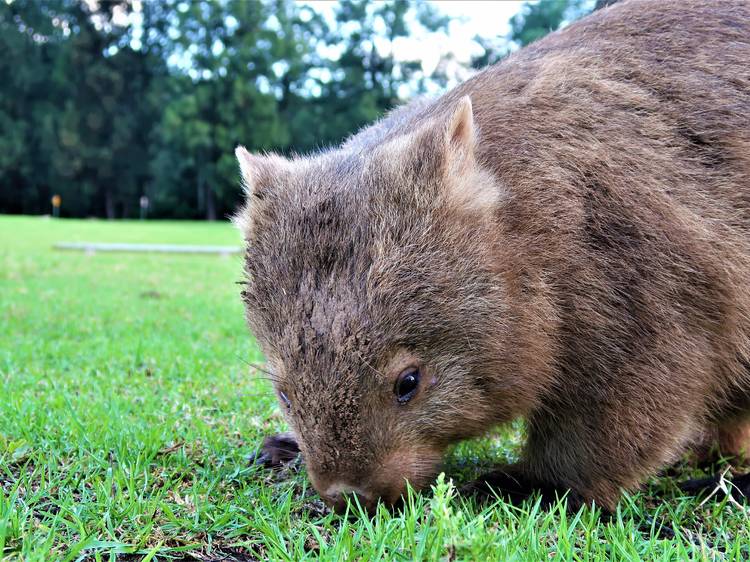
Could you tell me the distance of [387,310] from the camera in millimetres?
2164

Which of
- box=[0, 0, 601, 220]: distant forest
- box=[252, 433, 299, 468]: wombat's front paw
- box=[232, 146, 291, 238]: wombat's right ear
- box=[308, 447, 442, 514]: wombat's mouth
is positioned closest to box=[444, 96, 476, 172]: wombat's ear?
box=[232, 146, 291, 238]: wombat's right ear

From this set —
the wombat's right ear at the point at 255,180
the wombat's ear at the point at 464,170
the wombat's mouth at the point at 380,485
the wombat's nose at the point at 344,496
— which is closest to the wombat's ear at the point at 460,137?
the wombat's ear at the point at 464,170

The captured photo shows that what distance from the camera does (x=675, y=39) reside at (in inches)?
111

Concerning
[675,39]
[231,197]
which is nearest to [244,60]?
[231,197]

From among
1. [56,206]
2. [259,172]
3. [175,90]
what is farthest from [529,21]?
[259,172]

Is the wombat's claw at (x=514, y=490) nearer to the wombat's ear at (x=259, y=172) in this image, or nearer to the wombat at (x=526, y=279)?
the wombat at (x=526, y=279)

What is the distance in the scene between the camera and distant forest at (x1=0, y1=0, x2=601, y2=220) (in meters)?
44.5

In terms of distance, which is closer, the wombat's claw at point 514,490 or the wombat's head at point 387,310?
the wombat's head at point 387,310

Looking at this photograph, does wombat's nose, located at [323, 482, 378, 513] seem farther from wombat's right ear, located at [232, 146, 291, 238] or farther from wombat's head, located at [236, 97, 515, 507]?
wombat's right ear, located at [232, 146, 291, 238]

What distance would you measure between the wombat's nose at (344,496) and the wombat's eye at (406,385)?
293 mm

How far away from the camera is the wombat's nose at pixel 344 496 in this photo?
2.17m

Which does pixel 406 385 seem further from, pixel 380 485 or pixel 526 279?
pixel 526 279

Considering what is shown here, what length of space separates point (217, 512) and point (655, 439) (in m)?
1.43

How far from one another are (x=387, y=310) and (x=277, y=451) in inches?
36.2
